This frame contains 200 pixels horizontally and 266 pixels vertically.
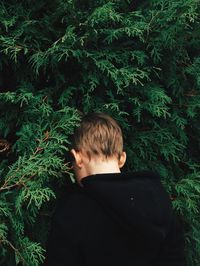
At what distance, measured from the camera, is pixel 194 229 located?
3.80 m

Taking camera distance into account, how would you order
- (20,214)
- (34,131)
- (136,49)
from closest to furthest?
1. (20,214)
2. (34,131)
3. (136,49)

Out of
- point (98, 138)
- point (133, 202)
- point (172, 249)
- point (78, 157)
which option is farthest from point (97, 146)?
point (172, 249)

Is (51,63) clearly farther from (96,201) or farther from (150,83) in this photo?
(96,201)

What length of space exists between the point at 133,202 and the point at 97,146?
419 millimetres

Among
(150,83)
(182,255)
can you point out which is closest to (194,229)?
(182,255)

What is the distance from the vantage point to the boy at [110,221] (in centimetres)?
254

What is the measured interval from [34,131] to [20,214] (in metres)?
0.60

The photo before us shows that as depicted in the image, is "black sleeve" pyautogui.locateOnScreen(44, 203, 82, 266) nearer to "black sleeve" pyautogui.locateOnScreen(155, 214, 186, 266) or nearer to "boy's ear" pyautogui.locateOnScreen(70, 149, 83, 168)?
"boy's ear" pyautogui.locateOnScreen(70, 149, 83, 168)

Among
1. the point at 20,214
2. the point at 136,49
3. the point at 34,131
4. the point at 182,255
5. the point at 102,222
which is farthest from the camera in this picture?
the point at 136,49

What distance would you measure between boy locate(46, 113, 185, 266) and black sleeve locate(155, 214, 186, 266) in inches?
2.9

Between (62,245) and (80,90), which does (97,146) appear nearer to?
(62,245)

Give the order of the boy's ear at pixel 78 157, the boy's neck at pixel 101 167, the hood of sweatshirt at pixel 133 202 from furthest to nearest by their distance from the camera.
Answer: the boy's ear at pixel 78 157, the boy's neck at pixel 101 167, the hood of sweatshirt at pixel 133 202

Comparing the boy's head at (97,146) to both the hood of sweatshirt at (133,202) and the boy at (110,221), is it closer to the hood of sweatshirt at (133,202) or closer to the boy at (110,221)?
the boy at (110,221)

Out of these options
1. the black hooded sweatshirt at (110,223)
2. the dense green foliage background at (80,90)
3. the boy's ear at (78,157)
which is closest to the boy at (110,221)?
the black hooded sweatshirt at (110,223)
